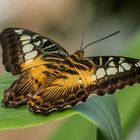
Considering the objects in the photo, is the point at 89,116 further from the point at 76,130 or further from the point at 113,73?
the point at 76,130

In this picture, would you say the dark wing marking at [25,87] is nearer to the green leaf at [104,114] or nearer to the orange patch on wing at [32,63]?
the orange patch on wing at [32,63]

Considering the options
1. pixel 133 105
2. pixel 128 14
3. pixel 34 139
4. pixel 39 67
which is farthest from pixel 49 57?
pixel 128 14

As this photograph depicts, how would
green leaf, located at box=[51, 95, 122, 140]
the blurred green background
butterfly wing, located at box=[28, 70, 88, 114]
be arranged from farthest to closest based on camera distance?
the blurred green background → butterfly wing, located at box=[28, 70, 88, 114] → green leaf, located at box=[51, 95, 122, 140]

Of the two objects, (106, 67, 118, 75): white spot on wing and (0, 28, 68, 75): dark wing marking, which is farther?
(0, 28, 68, 75): dark wing marking

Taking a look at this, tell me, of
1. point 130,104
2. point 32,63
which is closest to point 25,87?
point 32,63

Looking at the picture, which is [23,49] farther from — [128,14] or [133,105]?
[128,14]

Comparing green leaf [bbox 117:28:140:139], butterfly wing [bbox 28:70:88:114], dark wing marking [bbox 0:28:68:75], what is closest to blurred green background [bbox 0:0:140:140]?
green leaf [bbox 117:28:140:139]

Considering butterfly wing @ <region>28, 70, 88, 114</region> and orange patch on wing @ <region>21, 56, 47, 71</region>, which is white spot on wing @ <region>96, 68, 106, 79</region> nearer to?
butterfly wing @ <region>28, 70, 88, 114</region>

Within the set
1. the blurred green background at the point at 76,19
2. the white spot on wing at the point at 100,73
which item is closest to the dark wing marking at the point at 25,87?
the white spot on wing at the point at 100,73

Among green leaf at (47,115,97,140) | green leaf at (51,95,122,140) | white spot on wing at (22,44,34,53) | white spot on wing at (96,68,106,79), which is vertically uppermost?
white spot on wing at (96,68,106,79)
